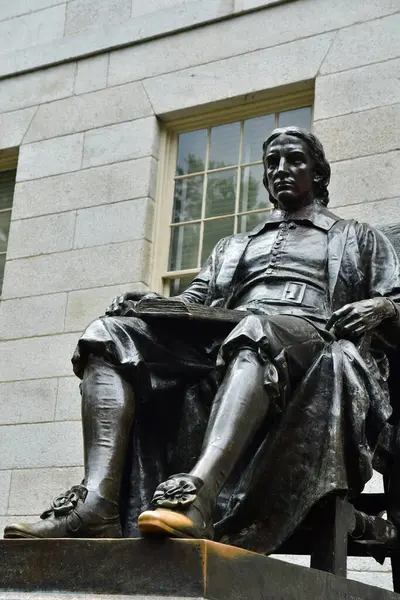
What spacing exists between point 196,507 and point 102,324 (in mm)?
1041

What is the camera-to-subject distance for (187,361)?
4152 millimetres

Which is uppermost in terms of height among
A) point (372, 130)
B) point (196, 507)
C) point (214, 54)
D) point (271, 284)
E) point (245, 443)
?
point (214, 54)

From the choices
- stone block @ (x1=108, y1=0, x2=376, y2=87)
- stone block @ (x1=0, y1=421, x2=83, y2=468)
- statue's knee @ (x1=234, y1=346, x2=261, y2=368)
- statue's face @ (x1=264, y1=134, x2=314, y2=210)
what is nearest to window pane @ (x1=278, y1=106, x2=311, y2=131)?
stone block @ (x1=108, y1=0, x2=376, y2=87)

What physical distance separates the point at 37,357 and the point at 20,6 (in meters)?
3.37

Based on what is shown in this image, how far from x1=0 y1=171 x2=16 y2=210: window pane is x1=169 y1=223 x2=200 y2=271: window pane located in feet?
5.90

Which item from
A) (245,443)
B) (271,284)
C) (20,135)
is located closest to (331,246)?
(271,284)

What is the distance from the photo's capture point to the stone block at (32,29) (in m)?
8.95

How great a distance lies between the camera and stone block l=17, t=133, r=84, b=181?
836 centimetres

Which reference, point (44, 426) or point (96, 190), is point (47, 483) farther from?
point (96, 190)

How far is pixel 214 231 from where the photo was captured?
25.6ft

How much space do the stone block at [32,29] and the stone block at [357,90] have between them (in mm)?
2719

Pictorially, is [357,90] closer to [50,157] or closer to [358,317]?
[50,157]

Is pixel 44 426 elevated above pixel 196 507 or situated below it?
above

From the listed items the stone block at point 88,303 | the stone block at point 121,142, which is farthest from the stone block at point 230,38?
the stone block at point 88,303
